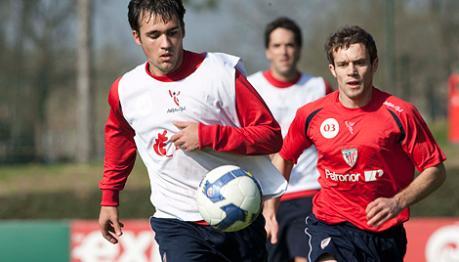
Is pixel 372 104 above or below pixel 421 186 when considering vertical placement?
above

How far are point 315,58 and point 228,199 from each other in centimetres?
1130

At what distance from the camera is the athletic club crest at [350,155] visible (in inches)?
197

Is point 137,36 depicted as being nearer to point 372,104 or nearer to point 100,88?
point 372,104

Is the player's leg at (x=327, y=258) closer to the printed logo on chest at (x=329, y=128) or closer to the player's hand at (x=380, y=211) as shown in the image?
the player's hand at (x=380, y=211)

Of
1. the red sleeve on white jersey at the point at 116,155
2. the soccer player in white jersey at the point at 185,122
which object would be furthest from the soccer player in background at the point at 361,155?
the red sleeve on white jersey at the point at 116,155

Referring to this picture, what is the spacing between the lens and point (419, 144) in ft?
15.9

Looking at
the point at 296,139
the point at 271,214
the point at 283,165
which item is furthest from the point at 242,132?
the point at 271,214

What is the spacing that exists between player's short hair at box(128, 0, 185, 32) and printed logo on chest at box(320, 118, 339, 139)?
1.00 metres

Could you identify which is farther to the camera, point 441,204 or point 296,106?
point 441,204

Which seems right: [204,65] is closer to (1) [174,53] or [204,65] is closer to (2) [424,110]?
(1) [174,53]

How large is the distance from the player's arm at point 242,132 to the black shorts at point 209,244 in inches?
19.2

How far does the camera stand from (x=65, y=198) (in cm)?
1391

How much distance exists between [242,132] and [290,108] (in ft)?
9.27

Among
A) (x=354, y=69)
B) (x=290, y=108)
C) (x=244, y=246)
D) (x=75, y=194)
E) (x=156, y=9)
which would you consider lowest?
(x=75, y=194)
